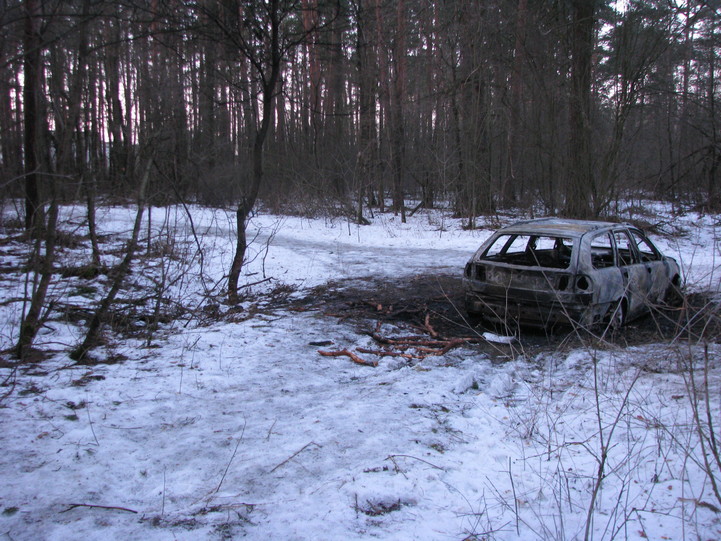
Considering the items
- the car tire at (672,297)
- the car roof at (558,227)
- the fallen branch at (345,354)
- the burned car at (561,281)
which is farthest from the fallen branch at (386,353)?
the car tire at (672,297)

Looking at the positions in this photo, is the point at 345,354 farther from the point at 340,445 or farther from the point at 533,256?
the point at 533,256

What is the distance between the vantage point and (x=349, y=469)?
3.18 metres

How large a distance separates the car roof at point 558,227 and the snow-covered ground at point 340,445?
1556 mm

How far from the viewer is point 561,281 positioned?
588 centimetres

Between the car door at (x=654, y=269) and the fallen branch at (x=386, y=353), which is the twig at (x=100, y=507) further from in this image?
the car door at (x=654, y=269)

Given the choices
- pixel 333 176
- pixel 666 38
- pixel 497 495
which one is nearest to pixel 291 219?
pixel 333 176

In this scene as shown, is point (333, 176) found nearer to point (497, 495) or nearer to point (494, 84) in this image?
point (494, 84)

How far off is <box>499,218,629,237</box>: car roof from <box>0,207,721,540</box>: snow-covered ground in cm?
156

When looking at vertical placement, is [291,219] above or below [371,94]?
below

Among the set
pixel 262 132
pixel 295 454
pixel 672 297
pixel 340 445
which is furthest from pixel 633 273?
pixel 262 132

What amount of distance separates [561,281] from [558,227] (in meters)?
0.87

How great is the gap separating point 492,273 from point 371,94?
667 inches

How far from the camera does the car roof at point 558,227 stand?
6.15 metres

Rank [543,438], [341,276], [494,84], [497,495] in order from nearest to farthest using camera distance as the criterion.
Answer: [497,495] → [543,438] → [341,276] → [494,84]
